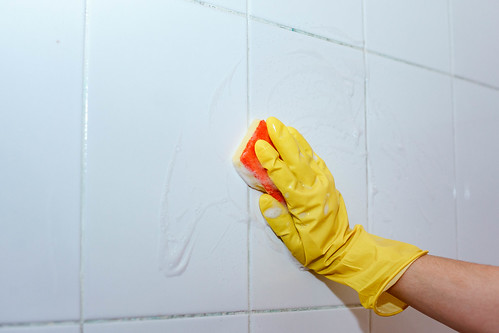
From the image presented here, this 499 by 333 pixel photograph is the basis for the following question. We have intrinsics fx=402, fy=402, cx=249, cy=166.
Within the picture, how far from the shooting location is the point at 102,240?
2.17 feet

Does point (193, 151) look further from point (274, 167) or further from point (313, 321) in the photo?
point (313, 321)

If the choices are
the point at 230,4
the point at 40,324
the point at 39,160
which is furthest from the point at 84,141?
the point at 230,4

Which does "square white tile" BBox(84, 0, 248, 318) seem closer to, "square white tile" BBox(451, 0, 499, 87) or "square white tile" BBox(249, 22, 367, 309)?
"square white tile" BBox(249, 22, 367, 309)

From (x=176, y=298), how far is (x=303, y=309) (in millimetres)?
275

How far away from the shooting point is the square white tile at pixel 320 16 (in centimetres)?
85

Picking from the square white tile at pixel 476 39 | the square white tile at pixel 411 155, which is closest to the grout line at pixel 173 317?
the square white tile at pixel 411 155

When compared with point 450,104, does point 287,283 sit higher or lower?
lower

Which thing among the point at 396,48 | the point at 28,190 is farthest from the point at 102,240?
the point at 396,48

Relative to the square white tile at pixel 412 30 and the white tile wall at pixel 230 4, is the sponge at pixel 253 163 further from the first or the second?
the square white tile at pixel 412 30

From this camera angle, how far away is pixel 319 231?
78 cm

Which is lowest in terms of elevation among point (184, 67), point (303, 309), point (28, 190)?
point (303, 309)

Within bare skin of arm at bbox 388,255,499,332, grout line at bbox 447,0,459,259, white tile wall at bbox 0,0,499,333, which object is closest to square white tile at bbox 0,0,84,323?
white tile wall at bbox 0,0,499,333

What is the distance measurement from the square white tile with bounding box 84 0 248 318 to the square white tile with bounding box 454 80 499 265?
2.22ft

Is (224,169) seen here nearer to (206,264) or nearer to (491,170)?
(206,264)
